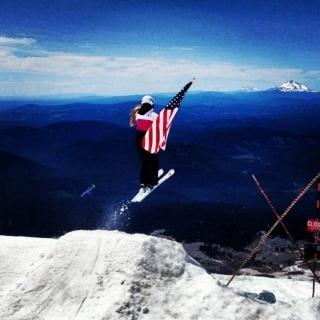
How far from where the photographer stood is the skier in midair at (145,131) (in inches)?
704

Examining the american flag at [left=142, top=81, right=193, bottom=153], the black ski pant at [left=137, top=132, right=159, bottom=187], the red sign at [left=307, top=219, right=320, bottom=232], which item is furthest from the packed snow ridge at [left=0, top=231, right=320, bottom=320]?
the american flag at [left=142, top=81, right=193, bottom=153]

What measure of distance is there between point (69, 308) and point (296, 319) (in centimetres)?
742

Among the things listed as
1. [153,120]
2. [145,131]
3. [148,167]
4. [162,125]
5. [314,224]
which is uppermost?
[153,120]

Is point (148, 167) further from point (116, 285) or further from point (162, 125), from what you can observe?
point (116, 285)

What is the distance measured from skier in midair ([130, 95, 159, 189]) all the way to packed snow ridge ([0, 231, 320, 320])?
9.37ft

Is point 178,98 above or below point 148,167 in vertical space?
above

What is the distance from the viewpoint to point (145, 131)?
18.1 metres

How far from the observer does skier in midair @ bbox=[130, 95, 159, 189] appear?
17.9 meters

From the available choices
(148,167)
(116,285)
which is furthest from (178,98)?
(116,285)

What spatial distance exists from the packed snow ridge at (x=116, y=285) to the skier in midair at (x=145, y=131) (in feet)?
9.37

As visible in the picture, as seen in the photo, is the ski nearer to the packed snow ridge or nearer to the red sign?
the packed snow ridge

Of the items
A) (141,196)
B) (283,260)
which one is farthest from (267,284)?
(283,260)

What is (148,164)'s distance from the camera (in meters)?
20.0

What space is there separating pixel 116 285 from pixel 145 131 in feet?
19.2
